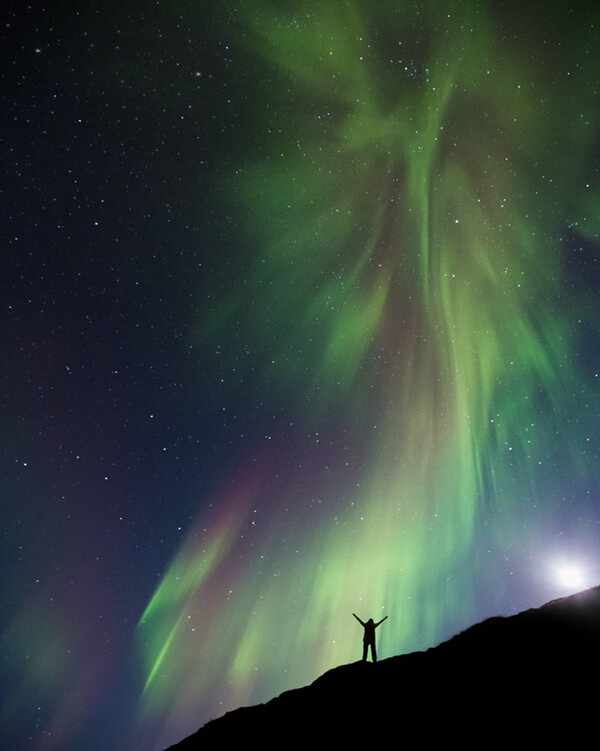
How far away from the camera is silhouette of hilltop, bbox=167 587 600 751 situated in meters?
8.61

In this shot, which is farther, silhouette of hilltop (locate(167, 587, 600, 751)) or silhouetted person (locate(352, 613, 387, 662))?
silhouetted person (locate(352, 613, 387, 662))

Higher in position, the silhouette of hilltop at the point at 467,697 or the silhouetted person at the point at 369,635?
the silhouetted person at the point at 369,635

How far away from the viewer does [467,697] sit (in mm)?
10008

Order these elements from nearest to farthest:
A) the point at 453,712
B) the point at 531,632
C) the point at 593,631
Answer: the point at 453,712 → the point at 593,631 → the point at 531,632

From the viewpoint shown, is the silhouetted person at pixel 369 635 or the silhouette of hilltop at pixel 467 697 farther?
the silhouetted person at pixel 369 635

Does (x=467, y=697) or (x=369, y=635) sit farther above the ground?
(x=369, y=635)

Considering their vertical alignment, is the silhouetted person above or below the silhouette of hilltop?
above

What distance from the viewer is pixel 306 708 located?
13.2m

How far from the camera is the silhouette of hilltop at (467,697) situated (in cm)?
861

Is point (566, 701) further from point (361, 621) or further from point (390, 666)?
point (361, 621)

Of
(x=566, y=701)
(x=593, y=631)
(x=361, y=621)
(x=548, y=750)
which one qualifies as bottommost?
(x=548, y=750)

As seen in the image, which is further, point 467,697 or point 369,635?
point 369,635

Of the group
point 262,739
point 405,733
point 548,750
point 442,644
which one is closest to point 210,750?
point 262,739

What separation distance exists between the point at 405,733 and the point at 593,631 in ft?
17.7
